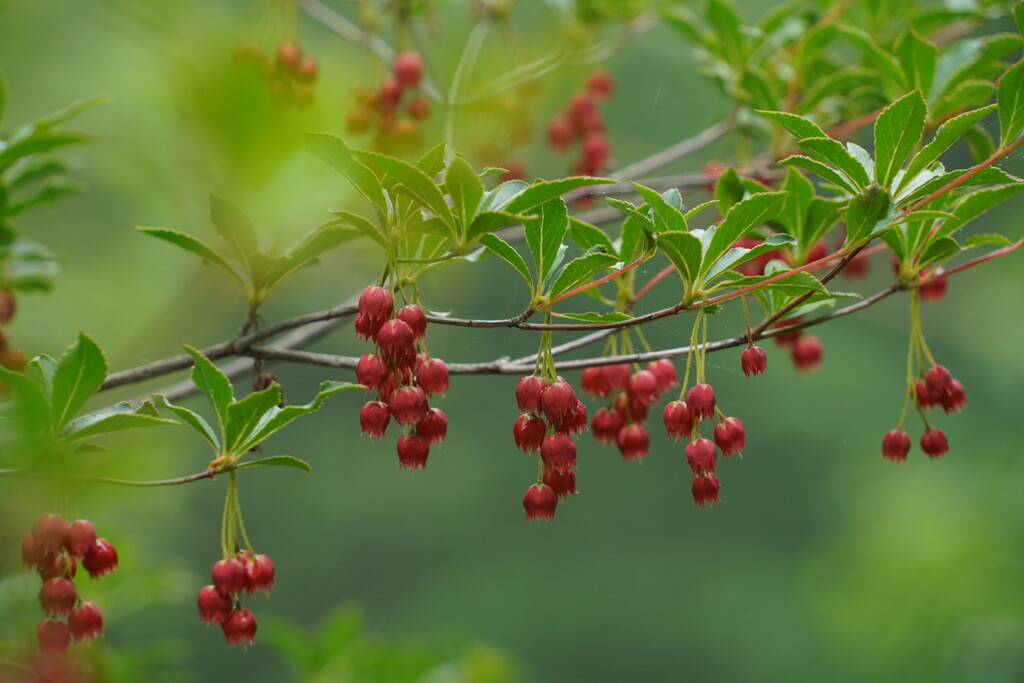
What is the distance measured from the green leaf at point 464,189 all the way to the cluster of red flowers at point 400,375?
0.29 ft

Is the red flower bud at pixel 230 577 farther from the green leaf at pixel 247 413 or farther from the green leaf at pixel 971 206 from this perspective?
the green leaf at pixel 971 206

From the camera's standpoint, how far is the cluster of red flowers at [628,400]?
100 centimetres

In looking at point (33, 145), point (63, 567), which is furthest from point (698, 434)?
point (33, 145)

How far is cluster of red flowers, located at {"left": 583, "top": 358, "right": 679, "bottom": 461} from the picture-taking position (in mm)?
996

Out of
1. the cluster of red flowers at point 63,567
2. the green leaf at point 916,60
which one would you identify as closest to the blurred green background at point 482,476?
the cluster of red flowers at point 63,567

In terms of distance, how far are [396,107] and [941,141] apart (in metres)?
1.22

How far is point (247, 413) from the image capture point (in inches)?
32.1

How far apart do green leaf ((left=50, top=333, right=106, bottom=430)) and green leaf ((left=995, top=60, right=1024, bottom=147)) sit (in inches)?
29.2

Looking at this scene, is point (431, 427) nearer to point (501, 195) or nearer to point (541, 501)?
point (541, 501)

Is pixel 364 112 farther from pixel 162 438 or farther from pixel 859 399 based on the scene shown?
pixel 859 399

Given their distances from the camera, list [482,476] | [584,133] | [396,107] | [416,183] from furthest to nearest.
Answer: [482,476]
[584,133]
[396,107]
[416,183]

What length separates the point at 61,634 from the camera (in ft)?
2.87

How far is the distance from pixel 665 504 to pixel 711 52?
13.2m

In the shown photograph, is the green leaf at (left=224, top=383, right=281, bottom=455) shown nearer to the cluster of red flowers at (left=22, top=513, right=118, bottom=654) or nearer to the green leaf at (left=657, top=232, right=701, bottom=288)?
the cluster of red flowers at (left=22, top=513, right=118, bottom=654)
